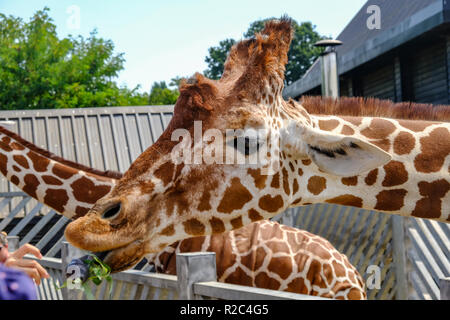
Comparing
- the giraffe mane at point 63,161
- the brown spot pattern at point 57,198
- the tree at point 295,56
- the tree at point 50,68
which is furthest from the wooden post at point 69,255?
the tree at point 295,56

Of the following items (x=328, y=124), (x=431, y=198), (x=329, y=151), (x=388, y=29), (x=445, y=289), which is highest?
(x=388, y=29)

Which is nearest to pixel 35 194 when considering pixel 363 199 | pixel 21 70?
pixel 363 199

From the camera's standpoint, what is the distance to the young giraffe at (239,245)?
A: 151 inches

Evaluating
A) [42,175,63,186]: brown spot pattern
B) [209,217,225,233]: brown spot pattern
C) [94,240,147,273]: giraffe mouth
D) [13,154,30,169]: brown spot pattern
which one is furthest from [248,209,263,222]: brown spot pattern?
[13,154,30,169]: brown spot pattern

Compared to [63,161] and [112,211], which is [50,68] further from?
[112,211]

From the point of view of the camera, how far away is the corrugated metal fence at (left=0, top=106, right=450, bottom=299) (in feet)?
19.7

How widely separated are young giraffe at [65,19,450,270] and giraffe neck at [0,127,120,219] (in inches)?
88.2

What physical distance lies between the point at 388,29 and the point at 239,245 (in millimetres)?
7917

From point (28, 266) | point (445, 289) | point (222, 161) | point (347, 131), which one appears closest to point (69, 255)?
point (28, 266)

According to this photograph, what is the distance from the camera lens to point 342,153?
2.12m

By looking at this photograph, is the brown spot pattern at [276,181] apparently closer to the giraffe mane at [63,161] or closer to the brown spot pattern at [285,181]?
the brown spot pattern at [285,181]

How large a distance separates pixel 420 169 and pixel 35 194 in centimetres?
325

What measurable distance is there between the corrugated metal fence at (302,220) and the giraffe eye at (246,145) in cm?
181

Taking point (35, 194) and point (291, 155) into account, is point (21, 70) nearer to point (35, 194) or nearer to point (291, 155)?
point (35, 194)
